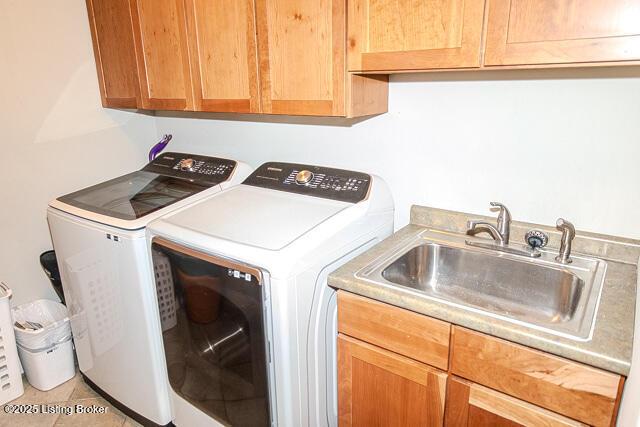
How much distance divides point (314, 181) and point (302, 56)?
0.51 meters

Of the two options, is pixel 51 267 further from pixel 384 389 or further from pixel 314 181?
pixel 384 389

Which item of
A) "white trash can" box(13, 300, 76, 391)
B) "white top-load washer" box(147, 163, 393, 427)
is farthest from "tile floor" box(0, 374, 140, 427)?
"white top-load washer" box(147, 163, 393, 427)

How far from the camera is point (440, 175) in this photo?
1704 mm

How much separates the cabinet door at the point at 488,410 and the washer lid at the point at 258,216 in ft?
2.22

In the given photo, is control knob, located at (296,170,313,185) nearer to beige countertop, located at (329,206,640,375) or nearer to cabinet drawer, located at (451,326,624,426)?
beige countertop, located at (329,206,640,375)

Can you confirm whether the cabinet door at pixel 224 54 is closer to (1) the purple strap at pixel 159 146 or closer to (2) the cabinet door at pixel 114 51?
(2) the cabinet door at pixel 114 51

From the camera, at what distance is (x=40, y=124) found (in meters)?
2.11

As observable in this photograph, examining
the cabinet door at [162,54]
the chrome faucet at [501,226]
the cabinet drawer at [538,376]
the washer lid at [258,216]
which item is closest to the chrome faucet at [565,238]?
the chrome faucet at [501,226]

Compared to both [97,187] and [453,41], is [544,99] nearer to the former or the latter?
[453,41]

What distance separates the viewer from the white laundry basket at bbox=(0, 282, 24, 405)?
198cm

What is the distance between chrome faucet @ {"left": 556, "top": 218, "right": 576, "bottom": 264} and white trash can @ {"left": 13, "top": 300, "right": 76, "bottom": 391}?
2264 mm

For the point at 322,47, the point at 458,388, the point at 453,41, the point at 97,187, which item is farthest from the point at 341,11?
the point at 97,187

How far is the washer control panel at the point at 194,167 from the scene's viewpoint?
2.04 m

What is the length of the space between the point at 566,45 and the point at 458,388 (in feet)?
3.14
